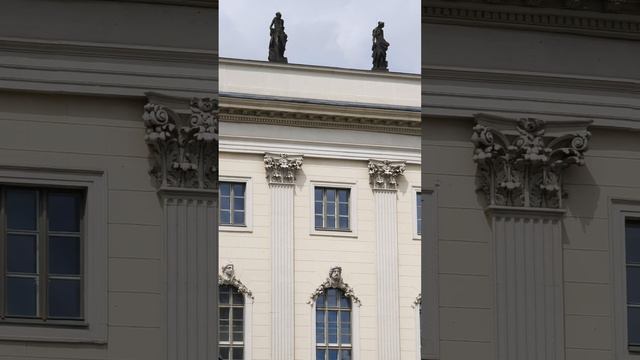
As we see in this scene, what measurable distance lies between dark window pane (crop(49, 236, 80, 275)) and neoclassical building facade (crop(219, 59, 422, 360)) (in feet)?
112

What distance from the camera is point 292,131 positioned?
52.5 meters

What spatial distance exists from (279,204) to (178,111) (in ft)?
117

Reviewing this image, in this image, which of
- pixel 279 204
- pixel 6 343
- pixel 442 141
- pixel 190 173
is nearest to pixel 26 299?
pixel 6 343

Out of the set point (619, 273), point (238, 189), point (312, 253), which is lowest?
point (619, 273)

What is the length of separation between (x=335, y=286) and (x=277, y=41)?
296 inches

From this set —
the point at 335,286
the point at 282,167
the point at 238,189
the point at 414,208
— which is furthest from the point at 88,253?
the point at 414,208

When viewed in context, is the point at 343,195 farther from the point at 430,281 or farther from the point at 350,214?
the point at 430,281

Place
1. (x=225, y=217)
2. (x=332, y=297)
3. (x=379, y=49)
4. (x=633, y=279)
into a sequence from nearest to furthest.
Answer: (x=633, y=279) < (x=225, y=217) < (x=332, y=297) < (x=379, y=49)

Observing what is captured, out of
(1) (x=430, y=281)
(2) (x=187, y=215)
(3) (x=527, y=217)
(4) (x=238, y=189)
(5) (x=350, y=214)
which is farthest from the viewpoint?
(5) (x=350, y=214)

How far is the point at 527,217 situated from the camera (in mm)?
17016

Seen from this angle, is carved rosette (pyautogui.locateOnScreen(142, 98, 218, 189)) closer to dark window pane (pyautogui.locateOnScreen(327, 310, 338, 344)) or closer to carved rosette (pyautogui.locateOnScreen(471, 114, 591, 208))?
carved rosette (pyautogui.locateOnScreen(471, 114, 591, 208))

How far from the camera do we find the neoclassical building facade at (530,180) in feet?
55.0

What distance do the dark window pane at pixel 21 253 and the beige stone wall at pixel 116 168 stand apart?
2.17 feet

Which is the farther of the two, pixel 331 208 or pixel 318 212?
pixel 331 208
